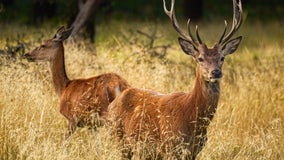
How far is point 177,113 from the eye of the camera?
22.6 feet

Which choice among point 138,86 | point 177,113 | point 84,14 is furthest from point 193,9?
point 177,113

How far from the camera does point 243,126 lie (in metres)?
8.74

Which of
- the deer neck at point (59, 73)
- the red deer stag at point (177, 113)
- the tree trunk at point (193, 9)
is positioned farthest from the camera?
the tree trunk at point (193, 9)

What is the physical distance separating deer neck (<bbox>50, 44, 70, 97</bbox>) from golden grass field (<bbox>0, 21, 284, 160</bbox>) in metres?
0.16

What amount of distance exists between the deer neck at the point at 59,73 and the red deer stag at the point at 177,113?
1768 mm

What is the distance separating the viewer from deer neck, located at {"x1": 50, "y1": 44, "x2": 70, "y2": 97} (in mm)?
9117

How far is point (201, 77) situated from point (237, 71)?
189 inches

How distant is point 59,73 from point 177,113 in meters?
2.63

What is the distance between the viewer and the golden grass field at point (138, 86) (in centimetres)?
735

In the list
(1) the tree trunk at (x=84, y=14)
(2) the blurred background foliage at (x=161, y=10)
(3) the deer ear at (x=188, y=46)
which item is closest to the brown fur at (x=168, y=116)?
(3) the deer ear at (x=188, y=46)

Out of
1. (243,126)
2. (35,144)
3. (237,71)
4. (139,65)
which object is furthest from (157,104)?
(237,71)

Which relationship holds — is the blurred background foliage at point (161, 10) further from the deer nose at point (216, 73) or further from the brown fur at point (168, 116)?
the deer nose at point (216, 73)

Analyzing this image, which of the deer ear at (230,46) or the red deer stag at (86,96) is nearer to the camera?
the deer ear at (230,46)

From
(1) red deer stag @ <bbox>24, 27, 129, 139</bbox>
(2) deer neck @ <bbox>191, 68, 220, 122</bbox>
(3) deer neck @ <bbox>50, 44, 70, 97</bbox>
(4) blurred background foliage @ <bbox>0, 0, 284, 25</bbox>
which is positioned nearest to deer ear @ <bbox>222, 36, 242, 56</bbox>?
(2) deer neck @ <bbox>191, 68, 220, 122</bbox>
